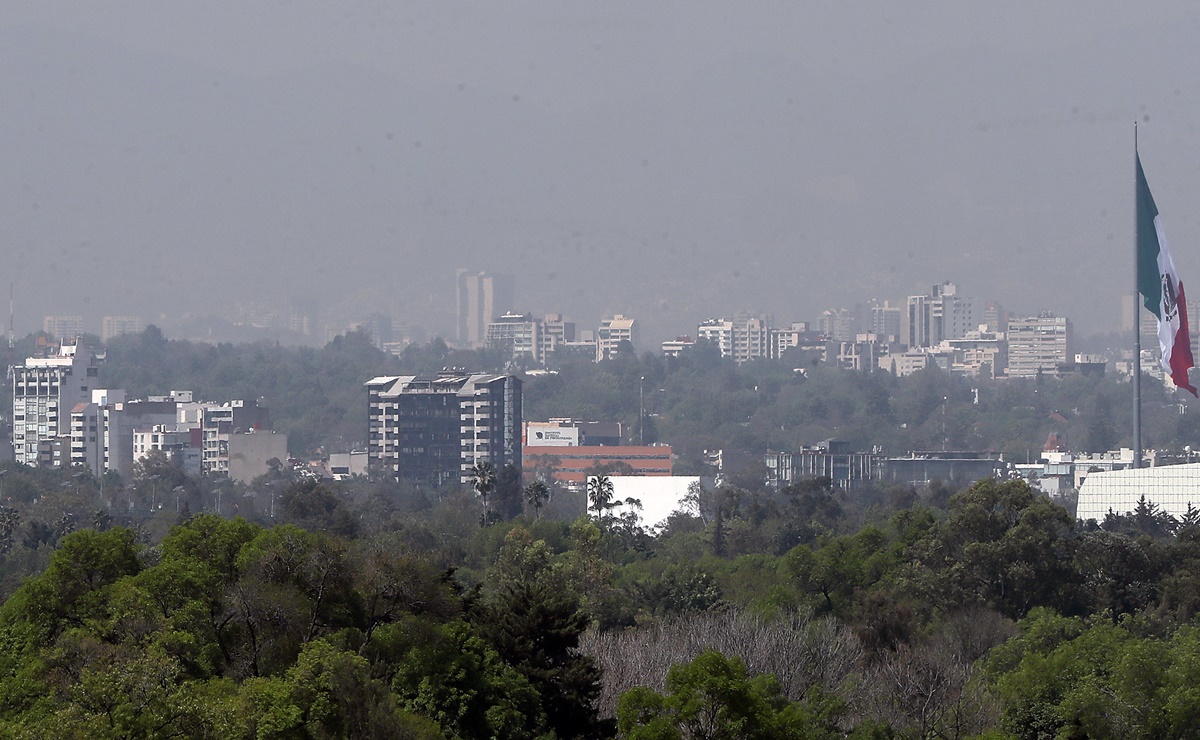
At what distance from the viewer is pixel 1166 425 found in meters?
133

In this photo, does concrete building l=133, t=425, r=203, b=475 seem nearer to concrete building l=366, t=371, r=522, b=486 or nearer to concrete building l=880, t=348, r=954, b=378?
concrete building l=366, t=371, r=522, b=486

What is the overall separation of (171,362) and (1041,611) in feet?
482

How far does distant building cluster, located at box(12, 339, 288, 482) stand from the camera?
11525cm

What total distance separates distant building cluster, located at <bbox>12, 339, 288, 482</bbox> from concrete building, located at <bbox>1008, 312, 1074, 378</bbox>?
8704 centimetres

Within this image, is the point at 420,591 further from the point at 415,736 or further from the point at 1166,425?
the point at 1166,425

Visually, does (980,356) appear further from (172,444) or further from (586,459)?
(172,444)

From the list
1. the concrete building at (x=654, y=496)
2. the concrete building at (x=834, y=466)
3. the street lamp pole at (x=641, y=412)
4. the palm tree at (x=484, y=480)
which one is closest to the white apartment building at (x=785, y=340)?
the street lamp pole at (x=641, y=412)

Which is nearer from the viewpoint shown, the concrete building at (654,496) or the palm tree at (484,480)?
the palm tree at (484,480)

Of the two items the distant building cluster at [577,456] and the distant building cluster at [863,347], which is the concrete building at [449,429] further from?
the distant building cluster at [863,347]

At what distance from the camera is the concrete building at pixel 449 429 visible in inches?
4471

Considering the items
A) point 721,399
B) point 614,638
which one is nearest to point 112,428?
point 721,399

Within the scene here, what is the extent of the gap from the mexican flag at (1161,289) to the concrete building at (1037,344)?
401 feet

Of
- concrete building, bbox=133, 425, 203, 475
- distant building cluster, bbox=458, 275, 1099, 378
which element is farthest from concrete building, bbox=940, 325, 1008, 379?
concrete building, bbox=133, 425, 203, 475

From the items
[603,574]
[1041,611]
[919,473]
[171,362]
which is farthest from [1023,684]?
[171,362]
